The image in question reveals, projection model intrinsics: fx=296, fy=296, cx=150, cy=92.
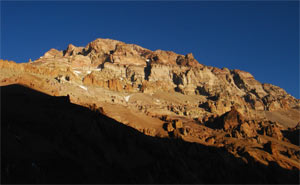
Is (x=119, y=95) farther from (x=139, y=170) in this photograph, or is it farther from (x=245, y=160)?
(x=139, y=170)

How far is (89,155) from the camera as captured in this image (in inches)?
1468

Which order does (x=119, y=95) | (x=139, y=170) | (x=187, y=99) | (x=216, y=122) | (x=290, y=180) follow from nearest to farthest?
(x=139, y=170) < (x=290, y=180) < (x=216, y=122) < (x=119, y=95) < (x=187, y=99)

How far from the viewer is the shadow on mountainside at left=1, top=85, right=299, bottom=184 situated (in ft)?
94.0

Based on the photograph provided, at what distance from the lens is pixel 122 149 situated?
149 ft

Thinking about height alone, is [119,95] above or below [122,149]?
above

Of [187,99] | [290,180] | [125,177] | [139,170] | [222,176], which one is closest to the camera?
[125,177]

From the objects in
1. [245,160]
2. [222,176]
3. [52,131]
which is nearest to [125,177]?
[52,131]

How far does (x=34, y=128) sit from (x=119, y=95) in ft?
376

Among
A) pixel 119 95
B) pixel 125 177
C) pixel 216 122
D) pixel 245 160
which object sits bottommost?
pixel 125 177

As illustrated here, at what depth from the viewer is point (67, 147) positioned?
36562 mm

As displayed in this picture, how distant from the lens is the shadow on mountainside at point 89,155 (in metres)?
28.6

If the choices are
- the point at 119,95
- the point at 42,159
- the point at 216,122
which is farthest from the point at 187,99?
the point at 42,159

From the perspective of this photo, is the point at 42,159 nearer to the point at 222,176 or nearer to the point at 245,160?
the point at 222,176

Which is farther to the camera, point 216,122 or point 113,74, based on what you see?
point 113,74
